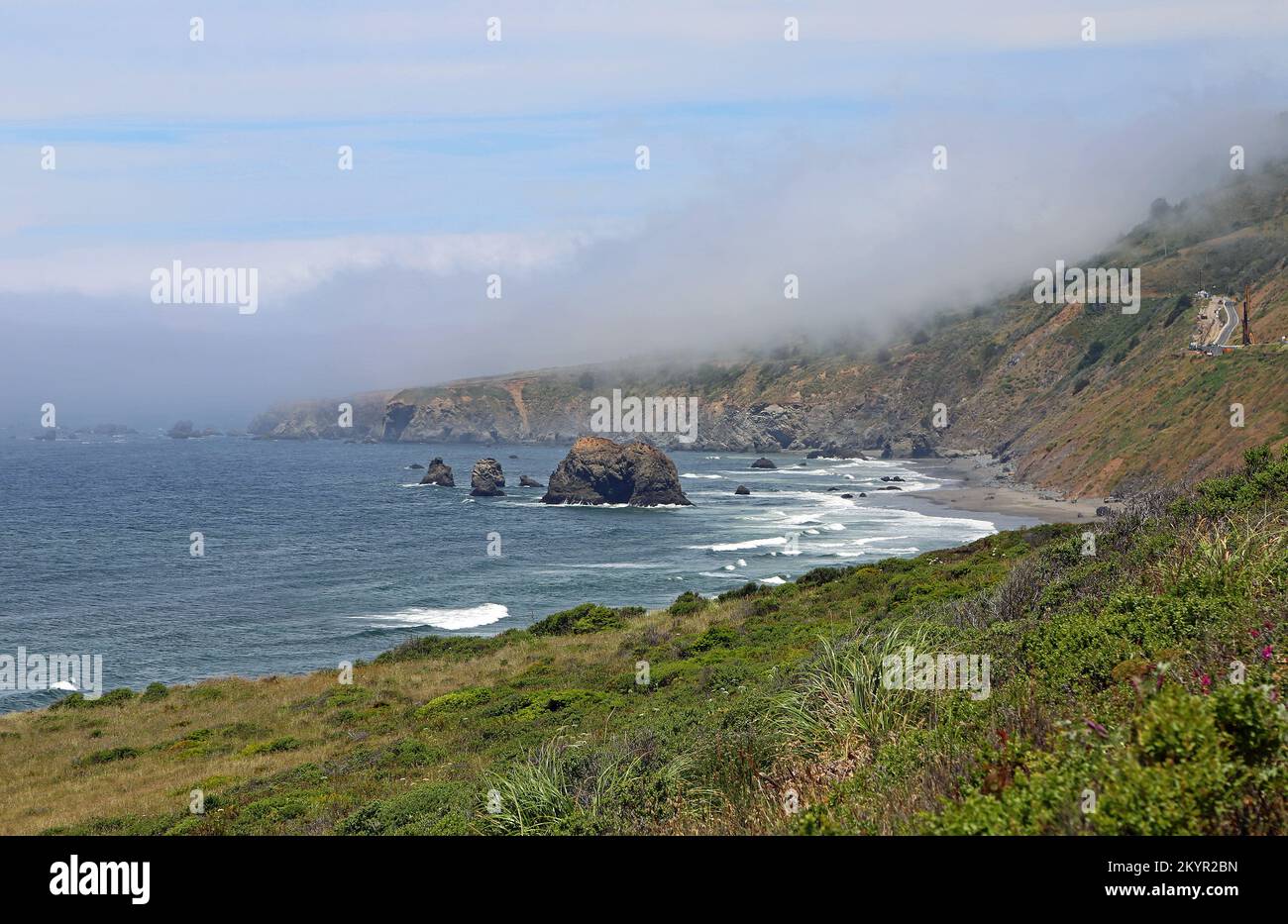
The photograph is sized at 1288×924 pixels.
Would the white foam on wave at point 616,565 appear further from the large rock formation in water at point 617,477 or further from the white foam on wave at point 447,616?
the large rock formation in water at point 617,477

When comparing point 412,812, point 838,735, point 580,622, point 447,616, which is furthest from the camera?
point 447,616

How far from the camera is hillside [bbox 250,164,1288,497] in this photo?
76125mm

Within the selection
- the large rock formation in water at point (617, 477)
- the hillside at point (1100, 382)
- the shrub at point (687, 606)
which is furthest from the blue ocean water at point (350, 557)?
the hillside at point (1100, 382)

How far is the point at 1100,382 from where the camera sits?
116 meters

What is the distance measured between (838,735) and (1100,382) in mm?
119310

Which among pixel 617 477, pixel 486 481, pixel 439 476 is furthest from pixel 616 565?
pixel 439 476

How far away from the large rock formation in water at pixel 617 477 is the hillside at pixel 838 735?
245 ft

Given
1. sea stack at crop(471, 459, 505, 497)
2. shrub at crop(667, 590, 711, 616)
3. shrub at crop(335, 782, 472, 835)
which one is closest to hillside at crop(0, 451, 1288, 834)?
shrub at crop(335, 782, 472, 835)

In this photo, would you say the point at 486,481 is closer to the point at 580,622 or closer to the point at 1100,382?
the point at 580,622

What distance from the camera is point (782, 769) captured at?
9.85 meters

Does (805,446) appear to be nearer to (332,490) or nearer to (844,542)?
(332,490)

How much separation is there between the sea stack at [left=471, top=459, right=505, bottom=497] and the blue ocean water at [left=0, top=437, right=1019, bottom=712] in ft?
5.76
